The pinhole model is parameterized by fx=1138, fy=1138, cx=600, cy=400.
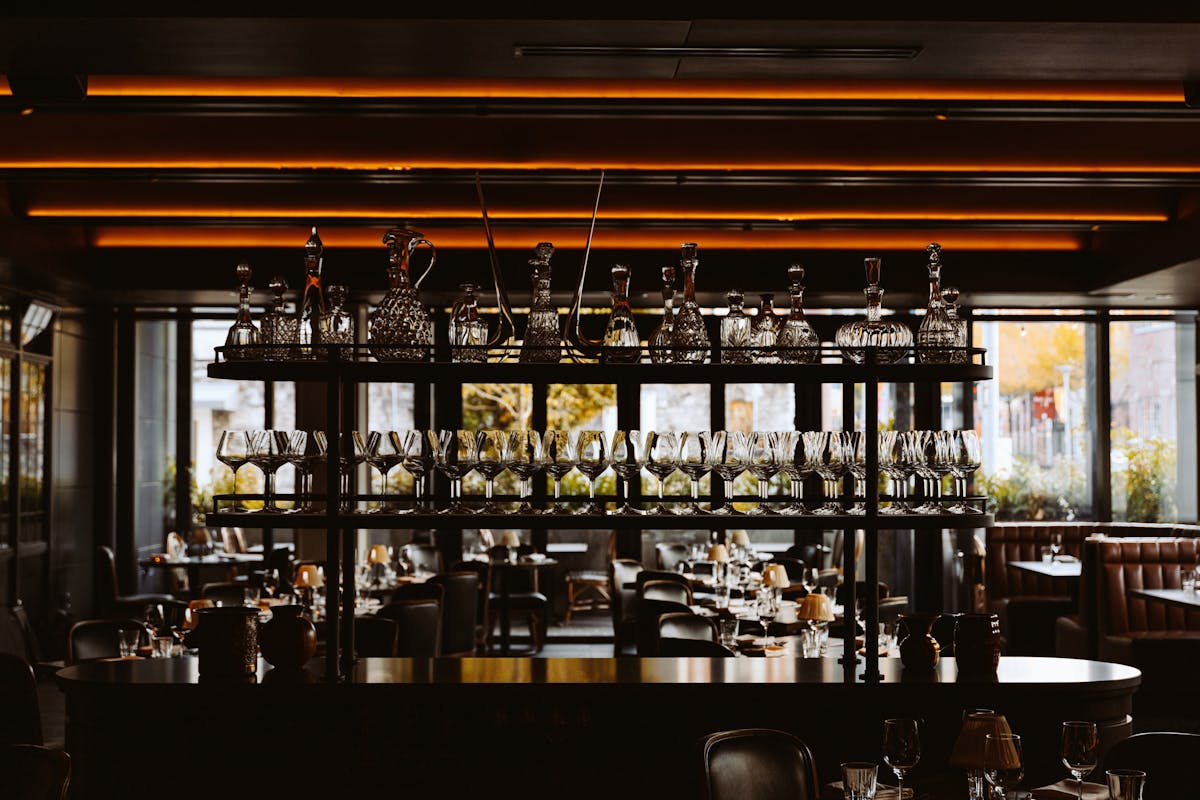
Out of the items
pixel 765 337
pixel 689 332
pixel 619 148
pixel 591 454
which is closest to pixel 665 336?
pixel 689 332

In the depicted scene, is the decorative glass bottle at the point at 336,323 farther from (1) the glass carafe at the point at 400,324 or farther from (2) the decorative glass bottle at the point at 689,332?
(2) the decorative glass bottle at the point at 689,332

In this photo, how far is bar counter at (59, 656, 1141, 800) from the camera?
3.68 m

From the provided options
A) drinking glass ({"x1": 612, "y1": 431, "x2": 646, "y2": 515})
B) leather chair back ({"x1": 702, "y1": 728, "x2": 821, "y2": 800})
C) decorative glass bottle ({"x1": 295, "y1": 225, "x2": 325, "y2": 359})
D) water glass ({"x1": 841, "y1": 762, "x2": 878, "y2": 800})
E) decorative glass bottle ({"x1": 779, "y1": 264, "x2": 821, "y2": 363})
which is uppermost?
decorative glass bottle ({"x1": 295, "y1": 225, "x2": 325, "y2": 359})

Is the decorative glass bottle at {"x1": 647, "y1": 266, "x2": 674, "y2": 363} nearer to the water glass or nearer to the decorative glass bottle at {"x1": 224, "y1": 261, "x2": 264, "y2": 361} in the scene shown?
the decorative glass bottle at {"x1": 224, "y1": 261, "x2": 264, "y2": 361}

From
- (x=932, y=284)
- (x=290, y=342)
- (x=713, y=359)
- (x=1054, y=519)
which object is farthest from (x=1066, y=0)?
(x=1054, y=519)

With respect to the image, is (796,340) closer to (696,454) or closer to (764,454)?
(764,454)

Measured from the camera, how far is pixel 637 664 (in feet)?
13.2

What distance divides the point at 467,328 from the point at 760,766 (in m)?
1.76

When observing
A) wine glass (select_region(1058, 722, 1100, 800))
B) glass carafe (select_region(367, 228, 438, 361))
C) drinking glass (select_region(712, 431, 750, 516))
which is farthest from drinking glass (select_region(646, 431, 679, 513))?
wine glass (select_region(1058, 722, 1100, 800))

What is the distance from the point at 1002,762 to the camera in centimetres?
264

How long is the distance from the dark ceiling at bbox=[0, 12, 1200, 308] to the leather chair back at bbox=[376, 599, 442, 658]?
2520mm

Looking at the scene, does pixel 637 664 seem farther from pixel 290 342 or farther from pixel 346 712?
pixel 290 342

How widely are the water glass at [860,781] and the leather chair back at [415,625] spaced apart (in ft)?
12.9

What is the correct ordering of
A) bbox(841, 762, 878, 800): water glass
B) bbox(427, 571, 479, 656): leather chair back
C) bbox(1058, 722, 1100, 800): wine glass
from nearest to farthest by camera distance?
bbox(841, 762, 878, 800): water glass, bbox(1058, 722, 1100, 800): wine glass, bbox(427, 571, 479, 656): leather chair back
